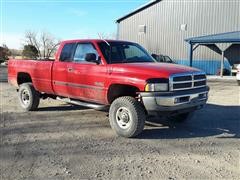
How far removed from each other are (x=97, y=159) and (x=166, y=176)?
126 cm

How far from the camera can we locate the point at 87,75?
8.49 m

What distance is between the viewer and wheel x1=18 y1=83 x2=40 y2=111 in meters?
10.4

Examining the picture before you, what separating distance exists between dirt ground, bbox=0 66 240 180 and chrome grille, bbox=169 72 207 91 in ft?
3.16

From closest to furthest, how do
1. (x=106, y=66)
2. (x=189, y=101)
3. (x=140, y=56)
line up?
(x=189, y=101) → (x=106, y=66) → (x=140, y=56)

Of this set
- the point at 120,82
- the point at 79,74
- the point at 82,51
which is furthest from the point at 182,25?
the point at 120,82

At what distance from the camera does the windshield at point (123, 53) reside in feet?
27.7

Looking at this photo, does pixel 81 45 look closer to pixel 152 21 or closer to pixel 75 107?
pixel 75 107

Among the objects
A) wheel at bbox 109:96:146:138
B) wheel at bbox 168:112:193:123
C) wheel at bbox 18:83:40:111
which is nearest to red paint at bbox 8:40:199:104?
wheel at bbox 18:83:40:111

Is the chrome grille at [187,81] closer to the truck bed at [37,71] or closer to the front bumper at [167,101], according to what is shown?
the front bumper at [167,101]

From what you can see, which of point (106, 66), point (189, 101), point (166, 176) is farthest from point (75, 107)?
point (166, 176)

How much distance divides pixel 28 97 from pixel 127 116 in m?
4.00

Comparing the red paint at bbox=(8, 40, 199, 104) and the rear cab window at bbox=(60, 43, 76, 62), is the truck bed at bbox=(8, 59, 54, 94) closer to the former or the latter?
the red paint at bbox=(8, 40, 199, 104)

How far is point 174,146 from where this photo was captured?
688 centimetres

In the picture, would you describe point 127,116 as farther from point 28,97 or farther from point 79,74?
point 28,97
